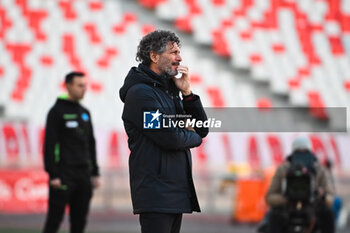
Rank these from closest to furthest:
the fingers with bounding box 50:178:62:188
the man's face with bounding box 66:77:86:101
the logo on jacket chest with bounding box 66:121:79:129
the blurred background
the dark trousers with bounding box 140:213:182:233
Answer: the dark trousers with bounding box 140:213:182:233
the fingers with bounding box 50:178:62:188
the logo on jacket chest with bounding box 66:121:79:129
the man's face with bounding box 66:77:86:101
the blurred background

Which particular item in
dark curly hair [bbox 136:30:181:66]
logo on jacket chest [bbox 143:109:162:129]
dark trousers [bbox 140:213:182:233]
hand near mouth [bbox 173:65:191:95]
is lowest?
dark trousers [bbox 140:213:182:233]

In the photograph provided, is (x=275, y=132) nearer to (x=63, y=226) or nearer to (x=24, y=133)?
(x=24, y=133)

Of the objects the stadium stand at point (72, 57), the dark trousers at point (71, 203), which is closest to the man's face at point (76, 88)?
the dark trousers at point (71, 203)

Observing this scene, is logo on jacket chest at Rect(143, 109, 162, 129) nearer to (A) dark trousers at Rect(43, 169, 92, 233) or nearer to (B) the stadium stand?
(A) dark trousers at Rect(43, 169, 92, 233)

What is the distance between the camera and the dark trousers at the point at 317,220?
8.02m

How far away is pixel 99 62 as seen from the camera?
787 inches

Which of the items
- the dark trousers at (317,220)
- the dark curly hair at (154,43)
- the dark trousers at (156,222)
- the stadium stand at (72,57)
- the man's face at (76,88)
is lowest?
the dark trousers at (317,220)

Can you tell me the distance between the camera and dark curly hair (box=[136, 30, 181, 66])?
4387 mm

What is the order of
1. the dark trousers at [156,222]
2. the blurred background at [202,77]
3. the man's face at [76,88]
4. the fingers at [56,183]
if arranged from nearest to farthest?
the dark trousers at [156,222] → the fingers at [56,183] → the man's face at [76,88] → the blurred background at [202,77]

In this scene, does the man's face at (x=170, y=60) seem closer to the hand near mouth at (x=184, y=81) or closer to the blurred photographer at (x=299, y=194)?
the hand near mouth at (x=184, y=81)

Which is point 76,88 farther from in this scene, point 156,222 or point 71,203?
point 156,222

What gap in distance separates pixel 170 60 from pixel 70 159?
3.31 m

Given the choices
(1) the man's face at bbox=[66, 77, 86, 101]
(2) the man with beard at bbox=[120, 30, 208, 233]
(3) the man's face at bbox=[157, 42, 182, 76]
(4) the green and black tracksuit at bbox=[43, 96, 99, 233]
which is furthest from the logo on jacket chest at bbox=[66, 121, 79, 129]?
(3) the man's face at bbox=[157, 42, 182, 76]

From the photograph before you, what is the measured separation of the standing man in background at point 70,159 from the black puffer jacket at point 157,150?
3.12 m
